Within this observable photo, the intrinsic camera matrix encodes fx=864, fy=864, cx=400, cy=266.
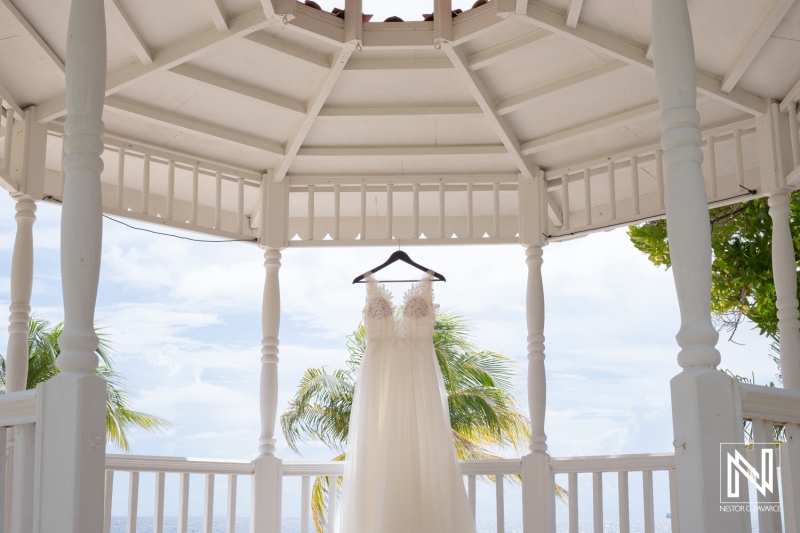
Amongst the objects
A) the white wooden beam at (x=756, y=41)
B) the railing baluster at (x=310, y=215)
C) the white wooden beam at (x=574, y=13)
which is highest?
the white wooden beam at (x=574, y=13)

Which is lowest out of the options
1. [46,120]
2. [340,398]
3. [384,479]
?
[384,479]

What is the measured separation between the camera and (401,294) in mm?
5605

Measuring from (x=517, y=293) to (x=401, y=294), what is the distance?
22.8 meters

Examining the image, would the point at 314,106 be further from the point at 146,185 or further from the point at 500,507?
the point at 500,507

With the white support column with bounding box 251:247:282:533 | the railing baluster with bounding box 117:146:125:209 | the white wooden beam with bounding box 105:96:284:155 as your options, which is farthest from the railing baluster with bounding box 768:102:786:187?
the railing baluster with bounding box 117:146:125:209

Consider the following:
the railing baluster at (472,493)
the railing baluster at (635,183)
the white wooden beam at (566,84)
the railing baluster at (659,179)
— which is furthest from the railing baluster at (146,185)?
the railing baluster at (659,179)

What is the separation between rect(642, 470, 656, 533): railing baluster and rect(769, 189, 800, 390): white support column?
0.93 metres

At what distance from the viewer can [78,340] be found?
2.54m

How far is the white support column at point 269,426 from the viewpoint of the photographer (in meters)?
5.38

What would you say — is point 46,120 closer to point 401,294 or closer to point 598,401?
point 401,294

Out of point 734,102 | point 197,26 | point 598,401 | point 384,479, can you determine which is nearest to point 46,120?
point 197,26

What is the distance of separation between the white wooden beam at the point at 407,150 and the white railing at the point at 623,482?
6.87 ft

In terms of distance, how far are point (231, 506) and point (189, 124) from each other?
2.34 meters

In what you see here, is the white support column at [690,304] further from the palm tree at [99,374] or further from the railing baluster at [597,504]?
the palm tree at [99,374]
